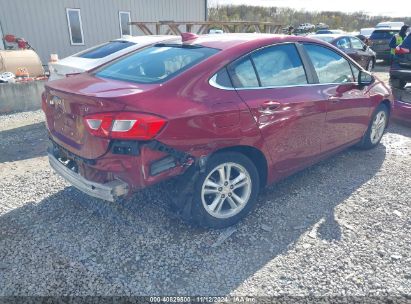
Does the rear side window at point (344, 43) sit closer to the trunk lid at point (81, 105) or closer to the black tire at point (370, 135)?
the black tire at point (370, 135)

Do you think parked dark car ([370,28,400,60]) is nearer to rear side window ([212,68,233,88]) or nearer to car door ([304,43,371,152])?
car door ([304,43,371,152])

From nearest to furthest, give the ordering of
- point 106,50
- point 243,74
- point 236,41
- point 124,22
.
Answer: point 243,74 → point 236,41 → point 106,50 → point 124,22

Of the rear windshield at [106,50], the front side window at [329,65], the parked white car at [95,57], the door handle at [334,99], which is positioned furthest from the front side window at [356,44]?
the door handle at [334,99]

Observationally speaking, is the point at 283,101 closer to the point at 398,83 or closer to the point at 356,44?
the point at 398,83

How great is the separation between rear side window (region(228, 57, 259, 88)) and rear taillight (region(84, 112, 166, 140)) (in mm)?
835

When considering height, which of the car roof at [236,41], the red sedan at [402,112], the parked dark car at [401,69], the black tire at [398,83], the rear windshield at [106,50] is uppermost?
the car roof at [236,41]

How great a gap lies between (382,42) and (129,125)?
17223 millimetres

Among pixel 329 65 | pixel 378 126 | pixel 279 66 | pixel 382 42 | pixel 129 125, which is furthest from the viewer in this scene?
pixel 382 42

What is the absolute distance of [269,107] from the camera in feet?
9.66

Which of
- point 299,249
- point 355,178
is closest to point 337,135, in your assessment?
point 355,178

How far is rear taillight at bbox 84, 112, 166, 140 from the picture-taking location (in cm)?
229

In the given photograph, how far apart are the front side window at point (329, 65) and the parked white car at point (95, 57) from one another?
283 cm

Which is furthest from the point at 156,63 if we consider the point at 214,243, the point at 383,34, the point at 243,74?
the point at 383,34

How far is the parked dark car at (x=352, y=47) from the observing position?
1152 cm
